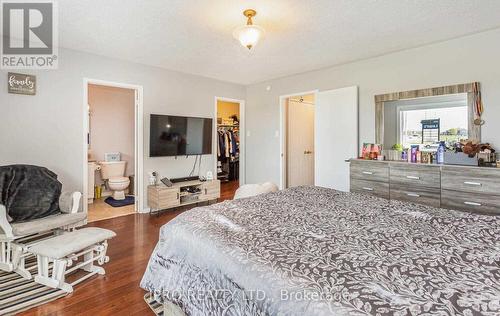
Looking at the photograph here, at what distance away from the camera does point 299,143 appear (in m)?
5.26

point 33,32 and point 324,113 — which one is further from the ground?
point 33,32

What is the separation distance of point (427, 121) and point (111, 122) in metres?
5.35

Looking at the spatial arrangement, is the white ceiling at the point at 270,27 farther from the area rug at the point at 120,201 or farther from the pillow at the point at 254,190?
the area rug at the point at 120,201

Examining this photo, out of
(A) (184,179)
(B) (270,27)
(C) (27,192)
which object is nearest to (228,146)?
(A) (184,179)

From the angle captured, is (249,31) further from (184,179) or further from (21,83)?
(184,179)

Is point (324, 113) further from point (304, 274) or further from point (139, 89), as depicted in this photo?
point (304, 274)

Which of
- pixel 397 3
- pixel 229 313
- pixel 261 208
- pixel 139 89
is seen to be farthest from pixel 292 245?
pixel 139 89

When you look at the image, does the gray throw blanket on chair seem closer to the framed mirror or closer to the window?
the framed mirror

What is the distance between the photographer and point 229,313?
1.07 m

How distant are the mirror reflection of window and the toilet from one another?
4361 millimetres

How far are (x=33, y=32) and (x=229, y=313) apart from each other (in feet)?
11.5

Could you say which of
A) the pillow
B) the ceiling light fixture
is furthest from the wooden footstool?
the ceiling light fixture

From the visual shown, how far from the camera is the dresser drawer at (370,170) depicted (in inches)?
123

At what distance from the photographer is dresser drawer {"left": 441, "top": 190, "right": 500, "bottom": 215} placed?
7.90ft
